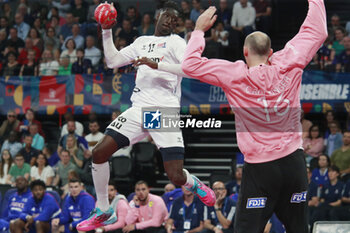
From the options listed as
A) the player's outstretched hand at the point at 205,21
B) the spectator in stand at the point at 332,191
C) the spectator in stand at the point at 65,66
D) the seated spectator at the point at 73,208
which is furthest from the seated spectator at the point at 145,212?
the player's outstretched hand at the point at 205,21

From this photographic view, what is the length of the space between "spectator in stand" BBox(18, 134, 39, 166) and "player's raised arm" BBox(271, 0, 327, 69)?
1089cm

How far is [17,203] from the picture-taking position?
1337 centimetres

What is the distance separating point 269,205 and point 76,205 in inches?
319

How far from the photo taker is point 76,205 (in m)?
12.9

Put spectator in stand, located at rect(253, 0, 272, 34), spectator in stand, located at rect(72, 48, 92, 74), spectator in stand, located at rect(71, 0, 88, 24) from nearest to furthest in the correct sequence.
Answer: spectator in stand, located at rect(72, 48, 92, 74) < spectator in stand, located at rect(253, 0, 272, 34) < spectator in stand, located at rect(71, 0, 88, 24)

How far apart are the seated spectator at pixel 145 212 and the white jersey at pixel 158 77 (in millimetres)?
5063

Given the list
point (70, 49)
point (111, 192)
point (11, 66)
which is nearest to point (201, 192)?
point (111, 192)

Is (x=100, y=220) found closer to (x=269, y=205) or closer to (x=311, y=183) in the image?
(x=269, y=205)

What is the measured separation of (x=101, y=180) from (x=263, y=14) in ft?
34.1

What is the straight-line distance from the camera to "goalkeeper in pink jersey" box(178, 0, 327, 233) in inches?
207

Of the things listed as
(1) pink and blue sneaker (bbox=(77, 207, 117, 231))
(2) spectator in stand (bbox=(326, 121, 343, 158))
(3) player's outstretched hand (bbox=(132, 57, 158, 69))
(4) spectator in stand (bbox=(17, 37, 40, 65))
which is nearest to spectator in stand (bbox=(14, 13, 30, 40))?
(4) spectator in stand (bbox=(17, 37, 40, 65))

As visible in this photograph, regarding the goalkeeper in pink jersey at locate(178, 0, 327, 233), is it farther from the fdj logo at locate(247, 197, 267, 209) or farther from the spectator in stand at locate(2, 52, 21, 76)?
the spectator in stand at locate(2, 52, 21, 76)

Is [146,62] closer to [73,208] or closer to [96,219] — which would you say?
[96,219]

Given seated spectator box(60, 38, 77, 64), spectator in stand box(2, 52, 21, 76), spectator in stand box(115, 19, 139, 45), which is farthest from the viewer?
spectator in stand box(2, 52, 21, 76)
